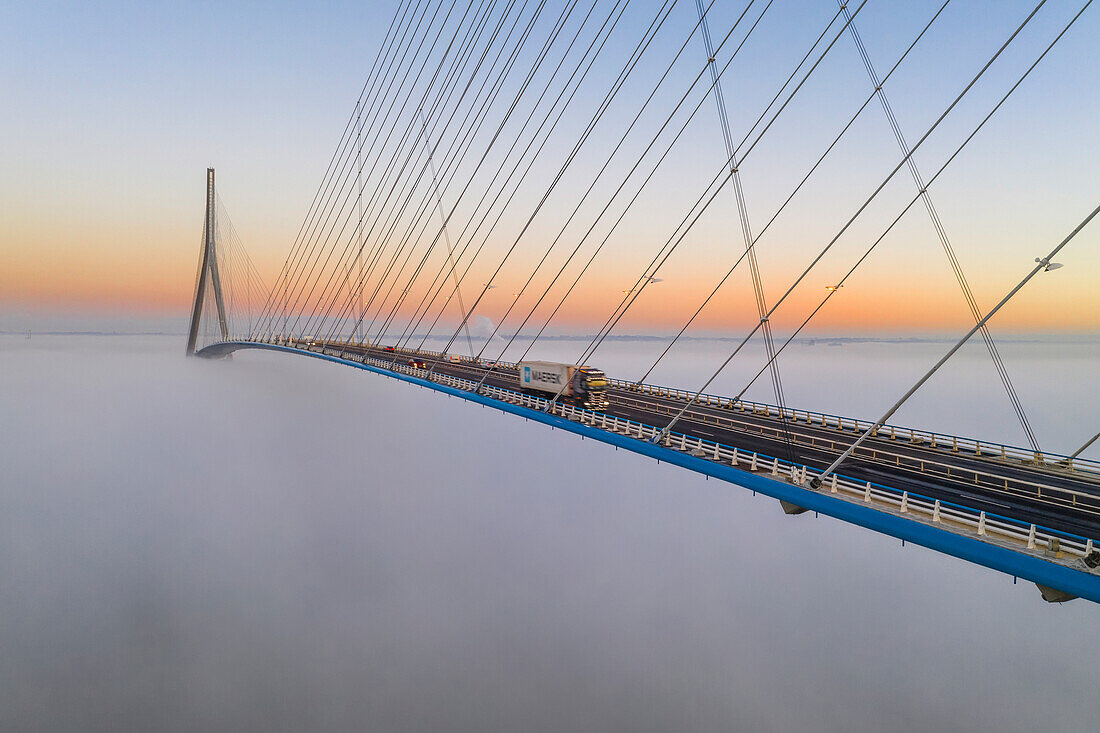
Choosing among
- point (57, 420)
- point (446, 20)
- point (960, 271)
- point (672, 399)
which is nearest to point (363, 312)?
point (446, 20)

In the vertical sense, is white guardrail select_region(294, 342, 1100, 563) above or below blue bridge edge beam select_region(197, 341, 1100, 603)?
above

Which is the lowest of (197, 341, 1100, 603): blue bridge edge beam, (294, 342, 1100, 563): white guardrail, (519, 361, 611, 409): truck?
(197, 341, 1100, 603): blue bridge edge beam

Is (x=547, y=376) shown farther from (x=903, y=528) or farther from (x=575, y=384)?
(x=903, y=528)

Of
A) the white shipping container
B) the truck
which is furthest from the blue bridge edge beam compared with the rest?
the white shipping container

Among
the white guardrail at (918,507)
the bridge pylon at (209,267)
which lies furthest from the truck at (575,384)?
the bridge pylon at (209,267)

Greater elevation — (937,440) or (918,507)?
(937,440)

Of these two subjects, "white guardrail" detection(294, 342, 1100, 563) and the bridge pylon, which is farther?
the bridge pylon

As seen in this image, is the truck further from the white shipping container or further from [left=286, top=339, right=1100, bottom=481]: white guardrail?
[left=286, top=339, right=1100, bottom=481]: white guardrail

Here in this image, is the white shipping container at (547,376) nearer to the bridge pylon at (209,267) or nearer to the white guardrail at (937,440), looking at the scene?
the white guardrail at (937,440)

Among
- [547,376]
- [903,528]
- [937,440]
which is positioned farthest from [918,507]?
[547,376]
